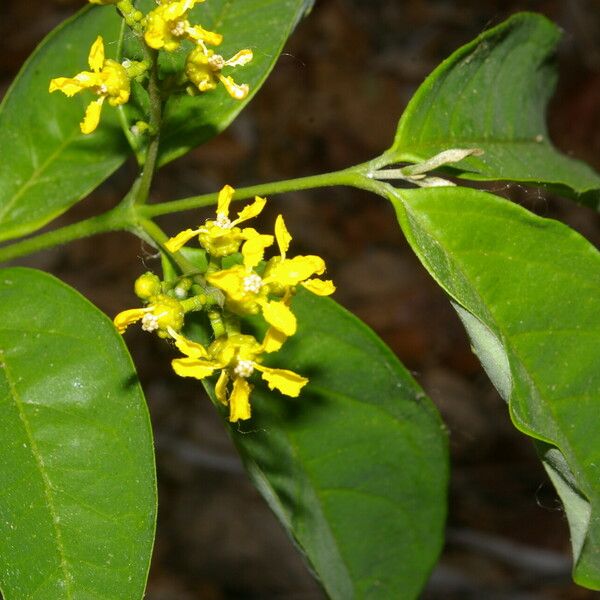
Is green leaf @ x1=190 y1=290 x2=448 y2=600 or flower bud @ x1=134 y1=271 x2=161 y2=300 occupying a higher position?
flower bud @ x1=134 y1=271 x2=161 y2=300

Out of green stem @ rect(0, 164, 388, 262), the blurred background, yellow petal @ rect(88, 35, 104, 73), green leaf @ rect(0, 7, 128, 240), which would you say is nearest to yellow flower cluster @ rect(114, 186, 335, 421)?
green stem @ rect(0, 164, 388, 262)

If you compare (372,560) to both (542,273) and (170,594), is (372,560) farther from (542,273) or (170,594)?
(170,594)

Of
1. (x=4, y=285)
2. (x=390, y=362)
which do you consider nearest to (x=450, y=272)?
(x=390, y=362)

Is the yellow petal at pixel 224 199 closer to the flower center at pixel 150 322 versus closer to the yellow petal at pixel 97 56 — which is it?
the flower center at pixel 150 322

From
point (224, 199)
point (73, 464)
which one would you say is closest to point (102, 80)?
point (224, 199)

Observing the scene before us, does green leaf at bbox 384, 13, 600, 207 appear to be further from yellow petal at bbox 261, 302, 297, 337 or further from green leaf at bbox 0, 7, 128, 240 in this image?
green leaf at bbox 0, 7, 128, 240

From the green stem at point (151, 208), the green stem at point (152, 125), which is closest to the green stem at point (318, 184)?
the green stem at point (151, 208)
